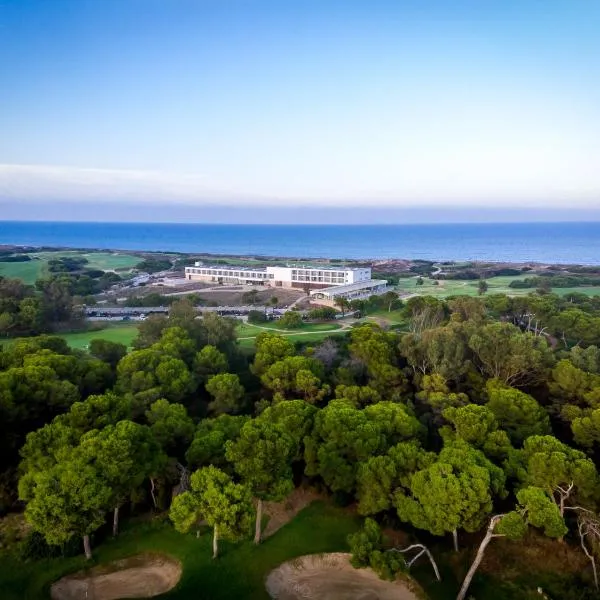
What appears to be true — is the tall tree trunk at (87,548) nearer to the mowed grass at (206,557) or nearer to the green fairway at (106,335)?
the mowed grass at (206,557)

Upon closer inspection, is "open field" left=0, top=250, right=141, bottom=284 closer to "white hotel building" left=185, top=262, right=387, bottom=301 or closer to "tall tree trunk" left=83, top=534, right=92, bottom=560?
"white hotel building" left=185, top=262, right=387, bottom=301

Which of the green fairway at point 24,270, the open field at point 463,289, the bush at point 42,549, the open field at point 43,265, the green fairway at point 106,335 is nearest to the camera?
the bush at point 42,549

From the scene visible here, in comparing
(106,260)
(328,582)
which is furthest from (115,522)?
(106,260)

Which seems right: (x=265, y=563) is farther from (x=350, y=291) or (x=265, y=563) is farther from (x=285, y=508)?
(x=350, y=291)

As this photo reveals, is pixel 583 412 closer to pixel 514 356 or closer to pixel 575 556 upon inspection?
pixel 514 356

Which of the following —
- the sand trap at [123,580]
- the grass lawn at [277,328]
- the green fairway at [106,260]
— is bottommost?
the sand trap at [123,580]

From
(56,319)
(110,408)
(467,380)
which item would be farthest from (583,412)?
(56,319)

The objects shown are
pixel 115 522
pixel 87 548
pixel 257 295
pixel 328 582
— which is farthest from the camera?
pixel 257 295

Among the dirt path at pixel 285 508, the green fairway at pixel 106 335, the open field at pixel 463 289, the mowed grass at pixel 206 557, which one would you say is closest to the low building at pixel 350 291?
the open field at pixel 463 289
